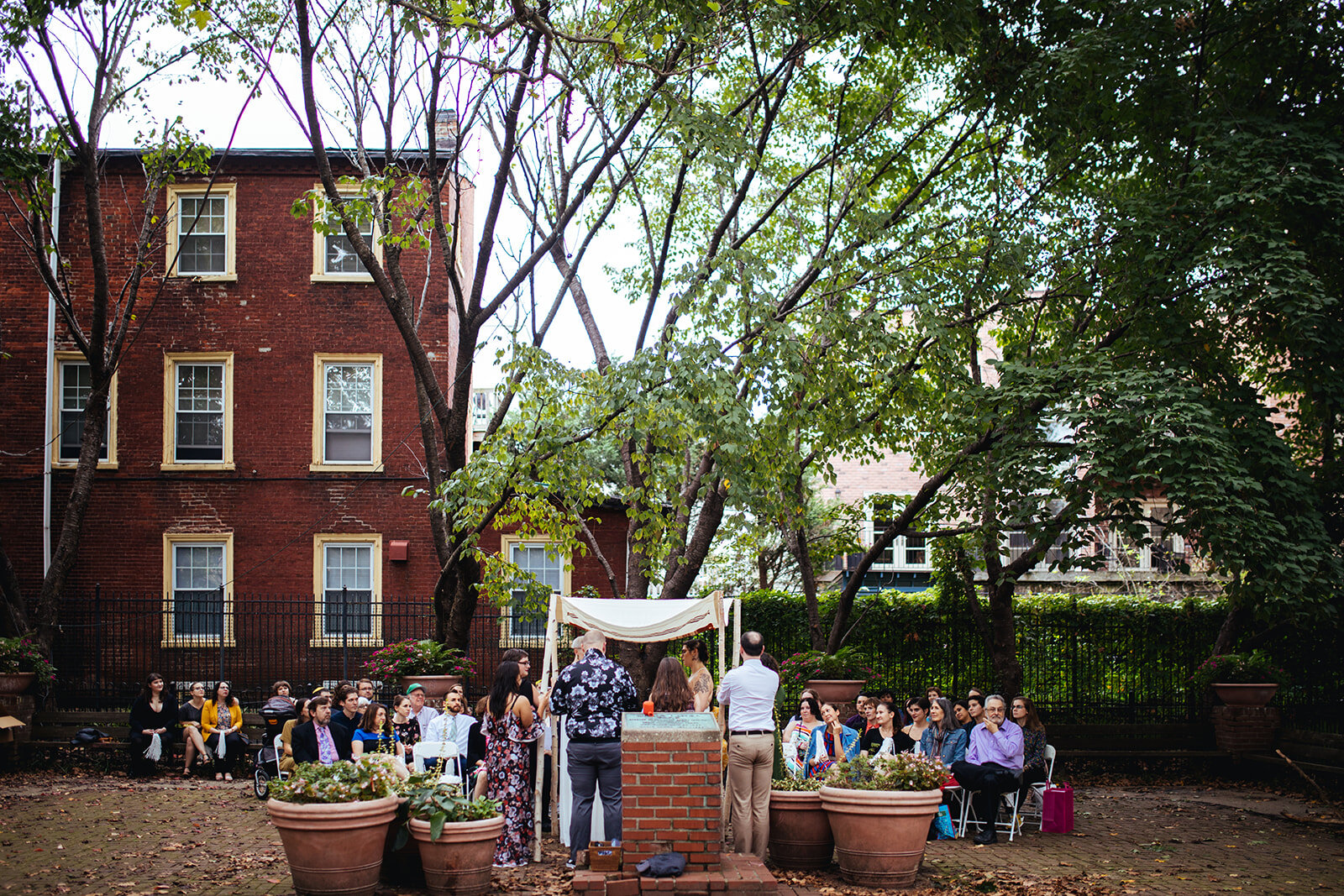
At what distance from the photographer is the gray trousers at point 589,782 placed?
30.8 feet

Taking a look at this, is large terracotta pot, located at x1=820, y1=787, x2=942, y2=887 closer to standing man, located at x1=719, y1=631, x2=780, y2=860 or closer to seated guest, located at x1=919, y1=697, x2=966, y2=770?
standing man, located at x1=719, y1=631, x2=780, y2=860

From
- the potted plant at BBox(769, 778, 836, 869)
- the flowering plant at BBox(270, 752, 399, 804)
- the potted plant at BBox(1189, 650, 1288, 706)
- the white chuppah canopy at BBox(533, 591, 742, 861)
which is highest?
the white chuppah canopy at BBox(533, 591, 742, 861)

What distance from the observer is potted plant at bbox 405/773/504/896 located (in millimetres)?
8570

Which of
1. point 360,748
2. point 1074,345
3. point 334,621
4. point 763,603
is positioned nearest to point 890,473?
point 763,603

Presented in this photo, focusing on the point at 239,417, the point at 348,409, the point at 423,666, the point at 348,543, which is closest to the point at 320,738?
the point at 423,666

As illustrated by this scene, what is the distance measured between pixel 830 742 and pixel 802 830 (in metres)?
2.05

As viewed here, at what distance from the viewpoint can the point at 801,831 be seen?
31.7ft

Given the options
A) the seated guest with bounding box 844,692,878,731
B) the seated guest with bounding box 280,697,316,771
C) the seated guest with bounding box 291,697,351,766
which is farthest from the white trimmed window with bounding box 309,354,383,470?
the seated guest with bounding box 844,692,878,731

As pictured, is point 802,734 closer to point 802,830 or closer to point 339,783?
point 802,830

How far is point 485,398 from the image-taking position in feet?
208

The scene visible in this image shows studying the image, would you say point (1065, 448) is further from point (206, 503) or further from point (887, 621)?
point (206, 503)

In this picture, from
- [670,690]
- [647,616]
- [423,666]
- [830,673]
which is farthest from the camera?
[830,673]

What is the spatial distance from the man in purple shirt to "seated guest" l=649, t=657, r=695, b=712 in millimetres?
3505

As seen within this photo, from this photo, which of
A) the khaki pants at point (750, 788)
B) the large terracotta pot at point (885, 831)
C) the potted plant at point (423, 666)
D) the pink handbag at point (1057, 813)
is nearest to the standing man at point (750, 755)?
the khaki pants at point (750, 788)
